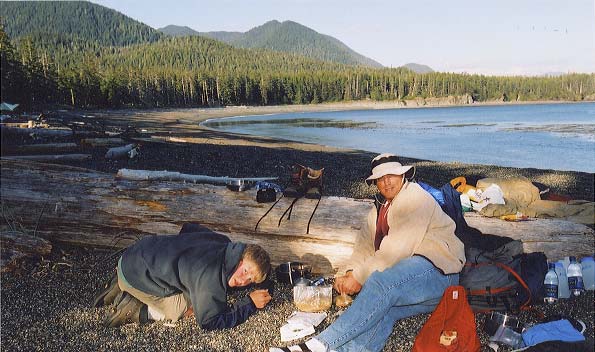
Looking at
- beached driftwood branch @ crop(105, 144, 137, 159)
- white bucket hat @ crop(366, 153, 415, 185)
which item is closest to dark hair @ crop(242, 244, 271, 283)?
white bucket hat @ crop(366, 153, 415, 185)

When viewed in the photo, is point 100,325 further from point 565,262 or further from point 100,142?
point 100,142

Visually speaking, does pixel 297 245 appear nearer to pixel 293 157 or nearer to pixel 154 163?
pixel 154 163

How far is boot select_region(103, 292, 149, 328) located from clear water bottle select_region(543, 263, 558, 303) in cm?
511

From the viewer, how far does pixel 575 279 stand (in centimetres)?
572

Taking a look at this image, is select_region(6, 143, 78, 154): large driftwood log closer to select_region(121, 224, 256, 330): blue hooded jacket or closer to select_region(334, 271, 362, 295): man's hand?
select_region(121, 224, 256, 330): blue hooded jacket

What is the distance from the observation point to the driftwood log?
6.19 meters

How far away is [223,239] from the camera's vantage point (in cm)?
471

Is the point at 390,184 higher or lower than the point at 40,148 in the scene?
higher

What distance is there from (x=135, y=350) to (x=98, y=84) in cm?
8957

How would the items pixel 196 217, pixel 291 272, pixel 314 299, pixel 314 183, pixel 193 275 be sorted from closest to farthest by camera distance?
pixel 193 275, pixel 314 299, pixel 291 272, pixel 196 217, pixel 314 183

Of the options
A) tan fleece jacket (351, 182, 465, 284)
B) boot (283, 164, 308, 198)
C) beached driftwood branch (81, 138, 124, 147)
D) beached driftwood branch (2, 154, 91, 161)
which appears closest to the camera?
tan fleece jacket (351, 182, 465, 284)

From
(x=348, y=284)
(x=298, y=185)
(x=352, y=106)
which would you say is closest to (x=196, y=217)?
(x=298, y=185)

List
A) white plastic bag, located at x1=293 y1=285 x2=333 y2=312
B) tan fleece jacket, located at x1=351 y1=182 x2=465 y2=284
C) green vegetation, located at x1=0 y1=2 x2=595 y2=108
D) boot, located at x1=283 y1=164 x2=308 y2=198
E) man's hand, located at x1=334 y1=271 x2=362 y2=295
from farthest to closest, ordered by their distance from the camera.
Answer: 1. green vegetation, located at x1=0 y1=2 x2=595 y2=108
2. boot, located at x1=283 y1=164 x2=308 y2=198
3. white plastic bag, located at x1=293 y1=285 x2=333 y2=312
4. man's hand, located at x1=334 y1=271 x2=362 y2=295
5. tan fleece jacket, located at x1=351 y1=182 x2=465 y2=284

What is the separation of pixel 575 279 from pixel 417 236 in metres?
2.80
